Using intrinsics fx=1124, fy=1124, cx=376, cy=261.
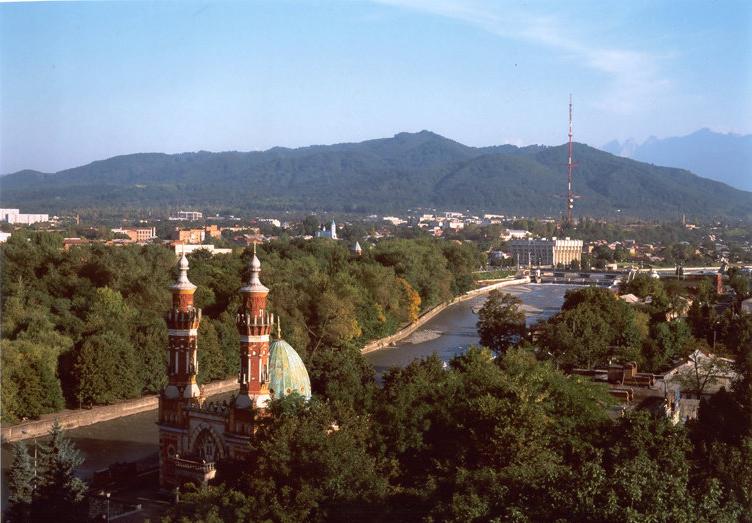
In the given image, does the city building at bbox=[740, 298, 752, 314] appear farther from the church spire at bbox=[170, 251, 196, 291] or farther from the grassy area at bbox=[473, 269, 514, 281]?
the grassy area at bbox=[473, 269, 514, 281]

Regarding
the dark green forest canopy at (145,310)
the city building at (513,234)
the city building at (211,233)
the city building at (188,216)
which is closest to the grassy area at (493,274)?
the dark green forest canopy at (145,310)

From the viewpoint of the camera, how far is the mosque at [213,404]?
12484mm

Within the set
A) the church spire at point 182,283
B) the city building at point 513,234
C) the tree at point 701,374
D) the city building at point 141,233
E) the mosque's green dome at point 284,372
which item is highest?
the church spire at point 182,283

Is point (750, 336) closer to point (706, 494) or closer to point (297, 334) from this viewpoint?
point (297, 334)

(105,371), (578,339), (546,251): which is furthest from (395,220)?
(105,371)

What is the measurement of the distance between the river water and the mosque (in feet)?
7.26

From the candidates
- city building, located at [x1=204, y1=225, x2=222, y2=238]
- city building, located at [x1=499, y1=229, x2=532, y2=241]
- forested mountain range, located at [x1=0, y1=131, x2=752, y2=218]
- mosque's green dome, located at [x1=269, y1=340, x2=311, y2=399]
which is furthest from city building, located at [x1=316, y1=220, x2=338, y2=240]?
mosque's green dome, located at [x1=269, y1=340, x2=311, y2=399]

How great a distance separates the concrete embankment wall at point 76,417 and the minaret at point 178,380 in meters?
6.02

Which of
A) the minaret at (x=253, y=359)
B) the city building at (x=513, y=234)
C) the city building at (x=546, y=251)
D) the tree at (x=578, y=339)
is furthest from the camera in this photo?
the city building at (x=513, y=234)

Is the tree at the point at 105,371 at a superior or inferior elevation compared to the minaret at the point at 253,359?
inferior

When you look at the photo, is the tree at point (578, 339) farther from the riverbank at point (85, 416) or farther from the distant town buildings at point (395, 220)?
the distant town buildings at point (395, 220)

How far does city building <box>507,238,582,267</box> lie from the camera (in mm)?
79438

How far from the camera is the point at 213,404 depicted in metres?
13.1

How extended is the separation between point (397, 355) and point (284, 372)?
16520 millimetres
